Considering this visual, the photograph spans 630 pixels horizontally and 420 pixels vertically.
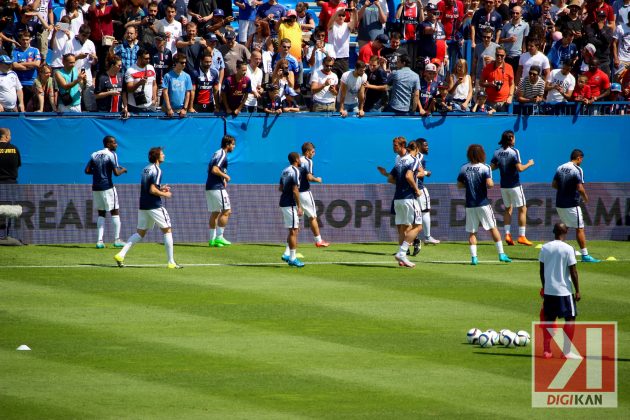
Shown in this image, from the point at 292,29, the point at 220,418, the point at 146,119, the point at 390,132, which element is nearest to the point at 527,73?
the point at 390,132

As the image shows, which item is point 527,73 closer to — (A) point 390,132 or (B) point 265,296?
(A) point 390,132

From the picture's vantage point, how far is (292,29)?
29516 millimetres

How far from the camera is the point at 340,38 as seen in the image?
29.8 meters

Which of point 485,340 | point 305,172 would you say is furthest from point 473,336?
point 305,172

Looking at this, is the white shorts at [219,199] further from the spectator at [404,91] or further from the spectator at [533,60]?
the spectator at [533,60]

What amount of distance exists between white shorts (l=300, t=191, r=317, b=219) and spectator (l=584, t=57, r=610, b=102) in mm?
8566

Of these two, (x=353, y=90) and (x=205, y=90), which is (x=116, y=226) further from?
(x=353, y=90)

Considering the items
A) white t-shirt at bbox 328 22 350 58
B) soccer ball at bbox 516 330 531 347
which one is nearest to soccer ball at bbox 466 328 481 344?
soccer ball at bbox 516 330 531 347

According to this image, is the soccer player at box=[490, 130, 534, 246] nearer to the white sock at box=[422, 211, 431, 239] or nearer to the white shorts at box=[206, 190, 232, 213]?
the white sock at box=[422, 211, 431, 239]

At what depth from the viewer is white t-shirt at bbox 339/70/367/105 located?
91.9 ft

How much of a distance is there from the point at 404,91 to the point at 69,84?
8.14 metres

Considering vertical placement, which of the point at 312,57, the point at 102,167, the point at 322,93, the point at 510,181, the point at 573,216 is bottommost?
the point at 573,216

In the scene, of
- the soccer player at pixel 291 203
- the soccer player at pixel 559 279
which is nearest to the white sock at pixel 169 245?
the soccer player at pixel 291 203

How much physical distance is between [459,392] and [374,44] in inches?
676
